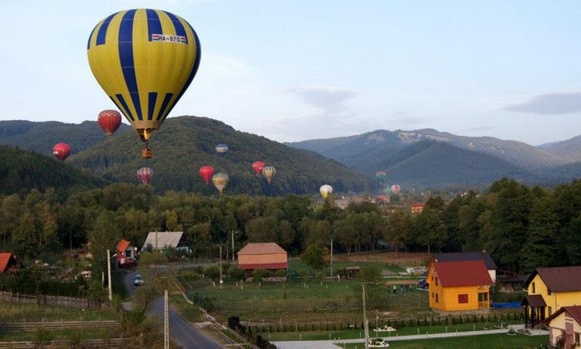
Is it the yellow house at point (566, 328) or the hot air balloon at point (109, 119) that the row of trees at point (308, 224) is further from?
the yellow house at point (566, 328)

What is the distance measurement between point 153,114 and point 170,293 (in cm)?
1892

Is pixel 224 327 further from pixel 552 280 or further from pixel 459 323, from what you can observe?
pixel 552 280

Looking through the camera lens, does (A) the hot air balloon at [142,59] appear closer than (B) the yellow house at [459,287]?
Yes

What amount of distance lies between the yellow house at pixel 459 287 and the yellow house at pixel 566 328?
12557mm

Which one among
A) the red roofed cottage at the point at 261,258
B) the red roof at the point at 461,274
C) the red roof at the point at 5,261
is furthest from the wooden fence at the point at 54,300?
the red roofed cottage at the point at 261,258

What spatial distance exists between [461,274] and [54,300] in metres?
25.0

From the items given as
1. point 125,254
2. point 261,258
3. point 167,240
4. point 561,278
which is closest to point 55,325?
point 561,278

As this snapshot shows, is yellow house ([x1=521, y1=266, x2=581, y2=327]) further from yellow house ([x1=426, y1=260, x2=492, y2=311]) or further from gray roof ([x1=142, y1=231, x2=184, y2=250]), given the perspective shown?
gray roof ([x1=142, y1=231, x2=184, y2=250])

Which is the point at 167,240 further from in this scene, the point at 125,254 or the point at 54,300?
the point at 54,300

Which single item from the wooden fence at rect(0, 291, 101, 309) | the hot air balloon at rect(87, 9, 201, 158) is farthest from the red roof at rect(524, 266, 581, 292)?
the wooden fence at rect(0, 291, 101, 309)

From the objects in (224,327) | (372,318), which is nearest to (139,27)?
(224,327)

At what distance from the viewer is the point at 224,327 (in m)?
38.9

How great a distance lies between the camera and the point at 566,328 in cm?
3117

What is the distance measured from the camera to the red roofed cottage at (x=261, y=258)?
218 ft
